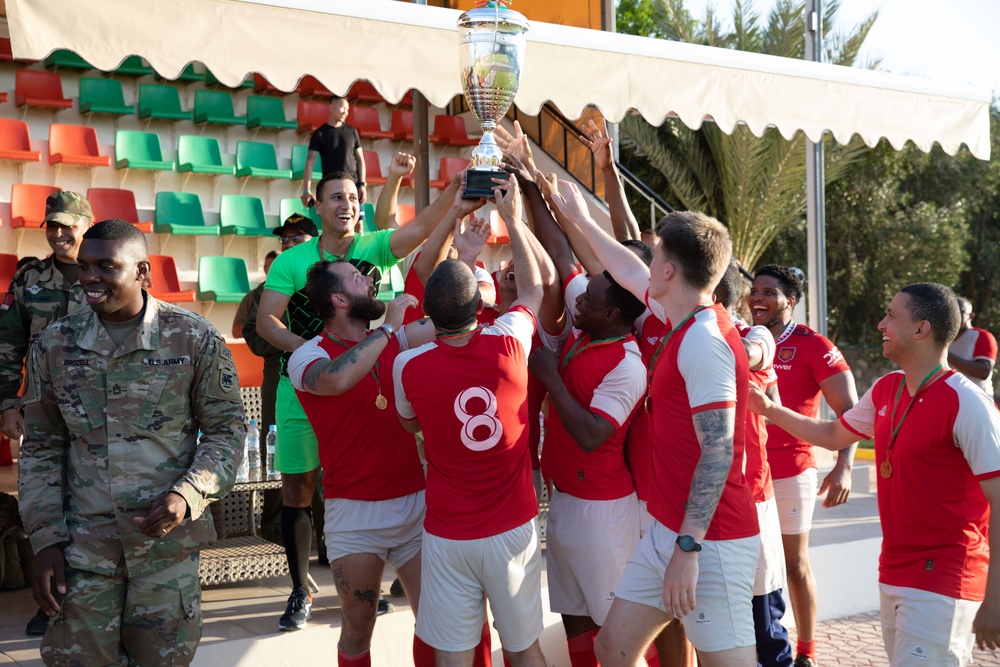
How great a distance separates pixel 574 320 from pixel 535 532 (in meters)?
0.94

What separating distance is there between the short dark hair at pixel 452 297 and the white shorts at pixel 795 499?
7.46 ft

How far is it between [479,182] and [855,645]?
3.71 m

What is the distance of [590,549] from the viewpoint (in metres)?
3.73

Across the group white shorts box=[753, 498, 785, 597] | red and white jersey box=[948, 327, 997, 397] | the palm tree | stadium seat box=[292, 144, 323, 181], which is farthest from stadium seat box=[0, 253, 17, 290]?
the palm tree

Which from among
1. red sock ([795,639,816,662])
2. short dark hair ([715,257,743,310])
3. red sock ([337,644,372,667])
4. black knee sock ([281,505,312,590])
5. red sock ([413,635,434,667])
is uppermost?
short dark hair ([715,257,743,310])

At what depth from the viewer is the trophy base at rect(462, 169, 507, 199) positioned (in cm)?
398

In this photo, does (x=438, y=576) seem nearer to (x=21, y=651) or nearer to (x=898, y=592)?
(x=898, y=592)

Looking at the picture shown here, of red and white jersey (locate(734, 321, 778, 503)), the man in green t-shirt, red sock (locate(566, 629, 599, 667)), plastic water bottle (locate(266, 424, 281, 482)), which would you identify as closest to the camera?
red sock (locate(566, 629, 599, 667))

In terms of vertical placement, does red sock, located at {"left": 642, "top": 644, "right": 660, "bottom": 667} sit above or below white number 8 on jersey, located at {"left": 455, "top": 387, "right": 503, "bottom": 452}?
below

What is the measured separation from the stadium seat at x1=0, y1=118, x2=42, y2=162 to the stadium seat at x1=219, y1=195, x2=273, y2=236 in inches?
75.3

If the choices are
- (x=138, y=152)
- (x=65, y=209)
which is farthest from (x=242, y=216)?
(x=65, y=209)

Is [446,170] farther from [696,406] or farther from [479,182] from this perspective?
[696,406]

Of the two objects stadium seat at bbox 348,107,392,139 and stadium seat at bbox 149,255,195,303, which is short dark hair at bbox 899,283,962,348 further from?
stadium seat at bbox 348,107,392,139

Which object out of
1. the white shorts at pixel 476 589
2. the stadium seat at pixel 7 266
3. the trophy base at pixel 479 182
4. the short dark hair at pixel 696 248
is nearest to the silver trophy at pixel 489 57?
the trophy base at pixel 479 182
